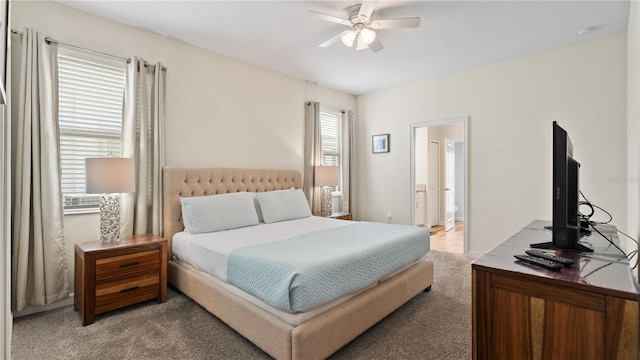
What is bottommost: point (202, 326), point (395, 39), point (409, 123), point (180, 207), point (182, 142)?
point (202, 326)

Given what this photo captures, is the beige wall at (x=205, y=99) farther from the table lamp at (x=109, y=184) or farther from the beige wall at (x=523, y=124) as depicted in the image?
the beige wall at (x=523, y=124)

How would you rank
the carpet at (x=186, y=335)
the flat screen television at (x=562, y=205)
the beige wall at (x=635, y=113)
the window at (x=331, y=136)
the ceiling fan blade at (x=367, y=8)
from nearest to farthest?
the flat screen television at (x=562, y=205), the beige wall at (x=635, y=113), the carpet at (x=186, y=335), the ceiling fan blade at (x=367, y=8), the window at (x=331, y=136)

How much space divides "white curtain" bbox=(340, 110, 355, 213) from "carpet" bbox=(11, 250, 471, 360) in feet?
9.59

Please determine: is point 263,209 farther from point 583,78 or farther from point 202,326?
point 583,78

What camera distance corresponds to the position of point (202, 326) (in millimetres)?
2375

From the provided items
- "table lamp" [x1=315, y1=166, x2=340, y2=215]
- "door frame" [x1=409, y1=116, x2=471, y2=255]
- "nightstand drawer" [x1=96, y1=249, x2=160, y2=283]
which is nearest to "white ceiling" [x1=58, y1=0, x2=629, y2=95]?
"door frame" [x1=409, y1=116, x2=471, y2=255]

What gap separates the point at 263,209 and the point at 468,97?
3.32m

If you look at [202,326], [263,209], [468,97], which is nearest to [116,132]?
[263,209]

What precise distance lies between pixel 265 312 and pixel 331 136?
13.0 feet

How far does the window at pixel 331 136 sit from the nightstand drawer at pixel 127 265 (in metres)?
3.10

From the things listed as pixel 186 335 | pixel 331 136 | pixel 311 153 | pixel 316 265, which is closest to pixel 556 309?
pixel 316 265

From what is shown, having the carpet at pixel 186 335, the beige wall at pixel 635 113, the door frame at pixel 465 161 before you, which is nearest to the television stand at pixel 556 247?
the beige wall at pixel 635 113

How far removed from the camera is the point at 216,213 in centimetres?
312

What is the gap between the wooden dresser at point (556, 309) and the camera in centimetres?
107
